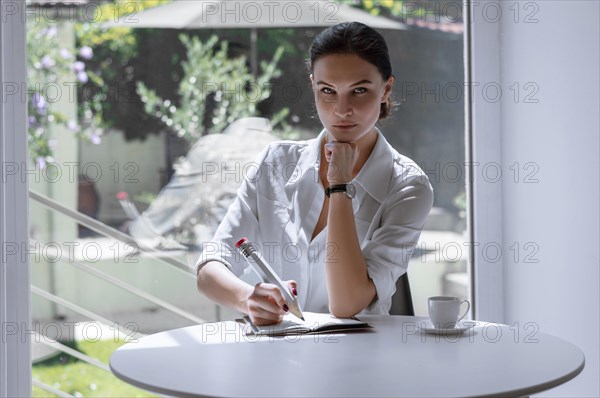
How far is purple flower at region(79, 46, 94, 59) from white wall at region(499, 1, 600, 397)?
138 cm

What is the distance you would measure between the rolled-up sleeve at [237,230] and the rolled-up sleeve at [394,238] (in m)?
0.30

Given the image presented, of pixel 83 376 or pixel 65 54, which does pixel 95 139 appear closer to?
pixel 65 54

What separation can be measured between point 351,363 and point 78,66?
1.64m

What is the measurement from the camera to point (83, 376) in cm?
277

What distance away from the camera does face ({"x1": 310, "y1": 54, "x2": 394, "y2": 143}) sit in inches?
79.4

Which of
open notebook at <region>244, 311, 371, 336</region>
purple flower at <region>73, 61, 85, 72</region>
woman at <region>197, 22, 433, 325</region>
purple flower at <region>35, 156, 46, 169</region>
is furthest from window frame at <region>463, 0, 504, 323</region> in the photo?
purple flower at <region>35, 156, 46, 169</region>

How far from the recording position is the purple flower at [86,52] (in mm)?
2689

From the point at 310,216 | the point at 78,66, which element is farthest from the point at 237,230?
the point at 78,66

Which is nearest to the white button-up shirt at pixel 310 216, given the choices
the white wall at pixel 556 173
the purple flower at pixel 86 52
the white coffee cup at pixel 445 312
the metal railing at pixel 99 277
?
the white coffee cup at pixel 445 312

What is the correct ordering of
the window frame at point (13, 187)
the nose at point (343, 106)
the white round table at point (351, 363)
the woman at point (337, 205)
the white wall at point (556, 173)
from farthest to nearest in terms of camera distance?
the window frame at point (13, 187), the white wall at point (556, 173), the nose at point (343, 106), the woman at point (337, 205), the white round table at point (351, 363)

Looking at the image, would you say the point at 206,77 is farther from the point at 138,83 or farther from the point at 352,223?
the point at 352,223

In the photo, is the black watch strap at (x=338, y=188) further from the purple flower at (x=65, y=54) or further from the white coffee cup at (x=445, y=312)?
the purple flower at (x=65, y=54)

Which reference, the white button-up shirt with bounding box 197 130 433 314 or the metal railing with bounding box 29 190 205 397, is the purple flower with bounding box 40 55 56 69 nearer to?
the metal railing with bounding box 29 190 205 397

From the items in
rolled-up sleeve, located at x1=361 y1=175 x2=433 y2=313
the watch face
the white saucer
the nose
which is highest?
the nose
